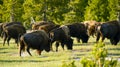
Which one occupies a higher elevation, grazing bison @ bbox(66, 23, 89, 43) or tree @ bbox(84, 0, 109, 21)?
grazing bison @ bbox(66, 23, 89, 43)

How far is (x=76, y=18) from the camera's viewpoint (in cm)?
5881

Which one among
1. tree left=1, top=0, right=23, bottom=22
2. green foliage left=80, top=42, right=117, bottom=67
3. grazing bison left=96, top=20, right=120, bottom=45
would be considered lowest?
tree left=1, top=0, right=23, bottom=22

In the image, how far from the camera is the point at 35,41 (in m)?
23.1

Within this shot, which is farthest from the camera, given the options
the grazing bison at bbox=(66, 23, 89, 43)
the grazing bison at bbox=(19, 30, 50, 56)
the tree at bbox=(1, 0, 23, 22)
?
the tree at bbox=(1, 0, 23, 22)

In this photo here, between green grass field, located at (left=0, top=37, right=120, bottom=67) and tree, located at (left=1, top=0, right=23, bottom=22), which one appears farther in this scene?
tree, located at (left=1, top=0, right=23, bottom=22)

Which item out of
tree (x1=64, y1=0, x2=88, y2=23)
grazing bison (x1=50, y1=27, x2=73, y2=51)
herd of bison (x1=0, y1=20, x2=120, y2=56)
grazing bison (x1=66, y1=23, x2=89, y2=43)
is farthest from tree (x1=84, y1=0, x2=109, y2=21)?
grazing bison (x1=50, y1=27, x2=73, y2=51)

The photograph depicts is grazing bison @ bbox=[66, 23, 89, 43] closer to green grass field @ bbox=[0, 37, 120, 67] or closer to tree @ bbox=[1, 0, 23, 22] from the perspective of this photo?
green grass field @ bbox=[0, 37, 120, 67]

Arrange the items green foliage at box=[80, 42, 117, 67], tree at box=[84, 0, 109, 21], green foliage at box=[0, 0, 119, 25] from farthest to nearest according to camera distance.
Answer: tree at box=[84, 0, 109, 21] < green foliage at box=[0, 0, 119, 25] < green foliage at box=[80, 42, 117, 67]

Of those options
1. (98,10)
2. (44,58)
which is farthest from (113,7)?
(44,58)

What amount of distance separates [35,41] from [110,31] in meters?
7.09

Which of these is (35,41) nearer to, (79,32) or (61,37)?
(61,37)

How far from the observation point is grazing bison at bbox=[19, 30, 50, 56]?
22.6m

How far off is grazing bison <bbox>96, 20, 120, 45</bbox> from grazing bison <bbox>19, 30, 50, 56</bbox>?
17.6 feet

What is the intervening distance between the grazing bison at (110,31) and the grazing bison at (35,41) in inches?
211
